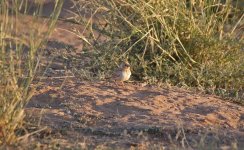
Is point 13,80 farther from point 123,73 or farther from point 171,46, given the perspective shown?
point 171,46

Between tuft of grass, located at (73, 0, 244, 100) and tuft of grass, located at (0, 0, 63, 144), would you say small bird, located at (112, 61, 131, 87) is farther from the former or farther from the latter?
tuft of grass, located at (0, 0, 63, 144)

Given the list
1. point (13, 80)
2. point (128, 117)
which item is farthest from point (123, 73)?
point (13, 80)

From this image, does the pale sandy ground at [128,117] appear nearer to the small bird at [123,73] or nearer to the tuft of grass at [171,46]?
the small bird at [123,73]

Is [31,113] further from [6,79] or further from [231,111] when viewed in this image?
[231,111]

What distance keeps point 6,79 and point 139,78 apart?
2.32 meters

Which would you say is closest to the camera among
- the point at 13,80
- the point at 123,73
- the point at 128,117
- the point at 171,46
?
the point at 13,80

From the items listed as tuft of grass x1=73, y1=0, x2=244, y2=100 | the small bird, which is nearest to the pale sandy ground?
the small bird

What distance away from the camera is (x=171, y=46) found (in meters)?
6.84

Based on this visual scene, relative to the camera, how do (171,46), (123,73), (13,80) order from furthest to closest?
(171,46), (123,73), (13,80)

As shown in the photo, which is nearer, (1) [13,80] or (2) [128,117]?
(1) [13,80]

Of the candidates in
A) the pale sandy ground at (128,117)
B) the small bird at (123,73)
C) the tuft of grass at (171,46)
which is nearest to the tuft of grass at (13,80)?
the pale sandy ground at (128,117)

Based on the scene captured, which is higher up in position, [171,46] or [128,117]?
[171,46]

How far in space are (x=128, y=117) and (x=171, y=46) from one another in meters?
1.58

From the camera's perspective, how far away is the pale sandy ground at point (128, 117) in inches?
193
